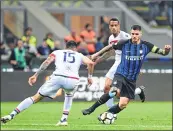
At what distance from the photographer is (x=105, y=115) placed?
57.4ft

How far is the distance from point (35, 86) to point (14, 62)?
155 cm

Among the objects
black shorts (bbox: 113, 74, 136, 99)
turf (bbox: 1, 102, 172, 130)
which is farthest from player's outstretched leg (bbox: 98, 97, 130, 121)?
turf (bbox: 1, 102, 172, 130)

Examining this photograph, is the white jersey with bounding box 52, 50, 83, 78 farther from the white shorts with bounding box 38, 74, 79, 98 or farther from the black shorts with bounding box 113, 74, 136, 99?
the black shorts with bounding box 113, 74, 136, 99

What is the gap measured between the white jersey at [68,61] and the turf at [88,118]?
41.7 inches

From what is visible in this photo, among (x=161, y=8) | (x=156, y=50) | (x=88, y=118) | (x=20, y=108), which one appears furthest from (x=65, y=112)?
(x=161, y=8)

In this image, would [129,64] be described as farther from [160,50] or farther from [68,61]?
[68,61]

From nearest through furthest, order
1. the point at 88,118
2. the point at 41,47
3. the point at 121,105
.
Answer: the point at 121,105
the point at 88,118
the point at 41,47

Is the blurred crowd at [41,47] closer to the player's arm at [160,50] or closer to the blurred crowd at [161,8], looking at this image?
the blurred crowd at [161,8]

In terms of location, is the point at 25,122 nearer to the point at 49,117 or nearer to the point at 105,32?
the point at 49,117

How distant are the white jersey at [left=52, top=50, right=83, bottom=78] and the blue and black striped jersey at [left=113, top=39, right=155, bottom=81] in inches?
34.5

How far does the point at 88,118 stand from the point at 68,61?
10.0 ft

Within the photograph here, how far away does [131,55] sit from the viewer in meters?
17.3

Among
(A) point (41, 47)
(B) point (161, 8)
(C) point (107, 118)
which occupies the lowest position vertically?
(C) point (107, 118)

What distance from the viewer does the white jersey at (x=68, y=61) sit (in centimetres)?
1703
